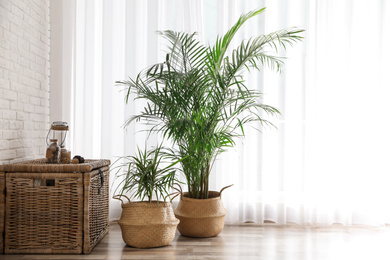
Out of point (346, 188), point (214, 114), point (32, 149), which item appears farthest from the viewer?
point (346, 188)

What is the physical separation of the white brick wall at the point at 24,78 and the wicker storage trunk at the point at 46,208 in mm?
299

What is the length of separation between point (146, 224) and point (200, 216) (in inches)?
17.1

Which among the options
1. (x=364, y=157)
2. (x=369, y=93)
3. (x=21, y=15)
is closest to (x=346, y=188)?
(x=364, y=157)

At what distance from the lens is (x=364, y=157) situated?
12.0 feet

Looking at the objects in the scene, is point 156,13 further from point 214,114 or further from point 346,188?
point 346,188

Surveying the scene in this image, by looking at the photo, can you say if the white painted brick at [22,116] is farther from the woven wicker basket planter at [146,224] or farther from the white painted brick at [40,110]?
the woven wicker basket planter at [146,224]

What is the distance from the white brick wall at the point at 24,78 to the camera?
2932 mm


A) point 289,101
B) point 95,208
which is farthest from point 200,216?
point 289,101

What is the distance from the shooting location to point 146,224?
9.39 feet

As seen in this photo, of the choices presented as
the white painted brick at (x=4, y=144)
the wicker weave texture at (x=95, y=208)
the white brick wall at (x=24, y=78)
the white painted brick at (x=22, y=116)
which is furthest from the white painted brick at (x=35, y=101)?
the wicker weave texture at (x=95, y=208)

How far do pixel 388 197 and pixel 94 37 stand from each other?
2.72 meters

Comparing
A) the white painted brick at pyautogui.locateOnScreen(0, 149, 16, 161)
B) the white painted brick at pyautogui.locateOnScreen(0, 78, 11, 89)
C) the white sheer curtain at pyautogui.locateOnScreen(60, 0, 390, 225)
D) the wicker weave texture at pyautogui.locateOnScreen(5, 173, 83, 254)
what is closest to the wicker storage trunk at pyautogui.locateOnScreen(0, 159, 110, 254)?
the wicker weave texture at pyautogui.locateOnScreen(5, 173, 83, 254)

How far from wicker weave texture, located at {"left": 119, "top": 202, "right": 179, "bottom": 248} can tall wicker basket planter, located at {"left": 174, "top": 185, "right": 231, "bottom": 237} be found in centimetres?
24

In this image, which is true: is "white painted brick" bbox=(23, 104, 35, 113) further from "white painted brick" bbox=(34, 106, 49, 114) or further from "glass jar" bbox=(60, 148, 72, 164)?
"glass jar" bbox=(60, 148, 72, 164)
